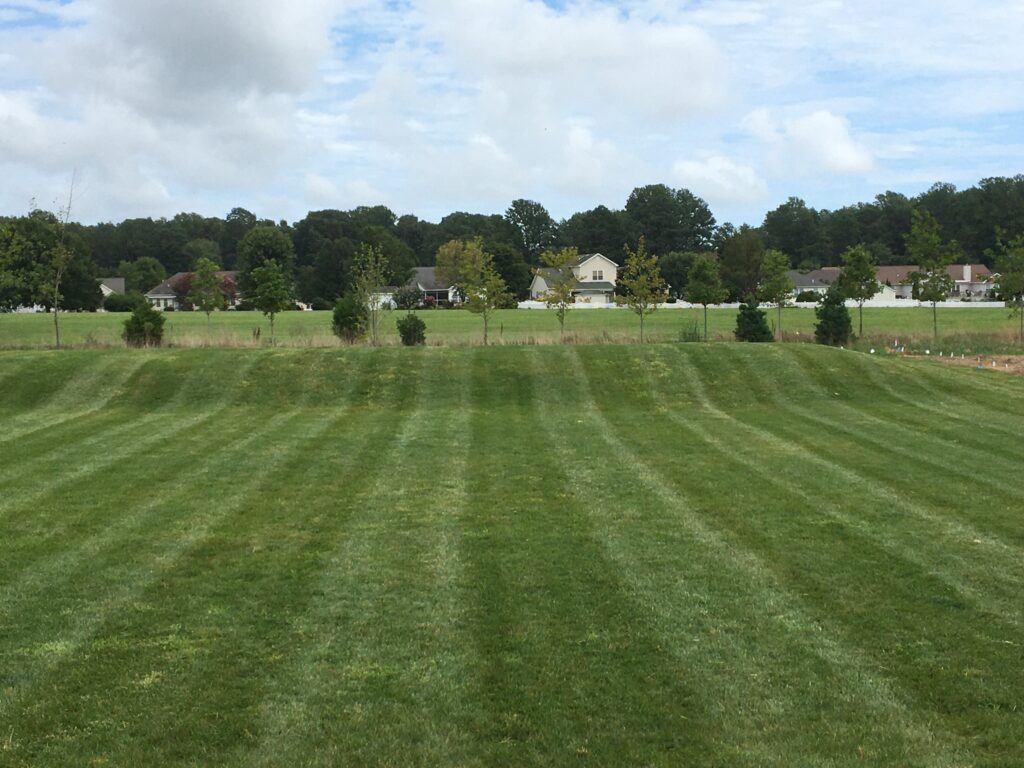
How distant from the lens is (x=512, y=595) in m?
7.81

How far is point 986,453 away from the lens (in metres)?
14.6

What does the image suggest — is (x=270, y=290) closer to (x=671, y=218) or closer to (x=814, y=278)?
(x=814, y=278)

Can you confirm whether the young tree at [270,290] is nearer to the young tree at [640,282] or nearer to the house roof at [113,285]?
the young tree at [640,282]

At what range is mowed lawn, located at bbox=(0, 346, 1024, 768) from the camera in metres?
5.34

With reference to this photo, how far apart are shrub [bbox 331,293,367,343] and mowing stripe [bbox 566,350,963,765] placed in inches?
925

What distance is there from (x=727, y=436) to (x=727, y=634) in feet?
33.9

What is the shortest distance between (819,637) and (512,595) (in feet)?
8.36

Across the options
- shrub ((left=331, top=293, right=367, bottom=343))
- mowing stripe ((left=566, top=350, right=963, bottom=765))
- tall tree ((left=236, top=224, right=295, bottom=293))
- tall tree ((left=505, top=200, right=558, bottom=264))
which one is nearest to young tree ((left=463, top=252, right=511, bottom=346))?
shrub ((left=331, top=293, right=367, bottom=343))

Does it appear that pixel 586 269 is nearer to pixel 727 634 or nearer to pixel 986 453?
pixel 986 453

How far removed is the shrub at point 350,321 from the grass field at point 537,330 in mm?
1024

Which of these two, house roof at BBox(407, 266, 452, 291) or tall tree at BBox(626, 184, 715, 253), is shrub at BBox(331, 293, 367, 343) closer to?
house roof at BBox(407, 266, 452, 291)

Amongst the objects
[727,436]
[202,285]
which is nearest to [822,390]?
[727,436]

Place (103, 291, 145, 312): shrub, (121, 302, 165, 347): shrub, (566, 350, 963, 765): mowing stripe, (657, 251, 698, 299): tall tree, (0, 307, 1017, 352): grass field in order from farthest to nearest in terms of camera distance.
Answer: (657, 251, 698, 299): tall tree, (103, 291, 145, 312): shrub, (0, 307, 1017, 352): grass field, (121, 302, 165, 347): shrub, (566, 350, 963, 765): mowing stripe

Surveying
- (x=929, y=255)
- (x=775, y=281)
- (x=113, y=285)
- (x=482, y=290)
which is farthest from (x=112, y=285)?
(x=929, y=255)
